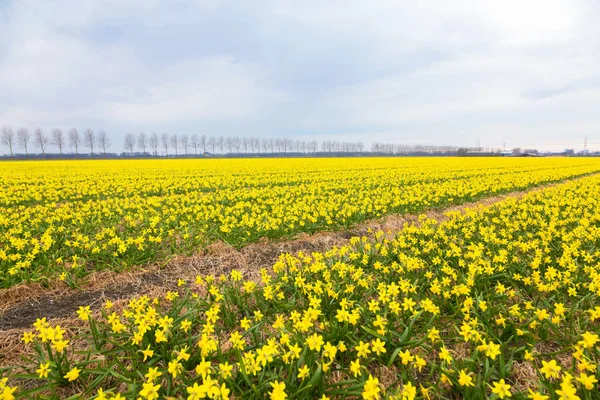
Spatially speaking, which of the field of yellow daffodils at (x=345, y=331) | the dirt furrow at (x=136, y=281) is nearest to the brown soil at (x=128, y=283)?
the dirt furrow at (x=136, y=281)

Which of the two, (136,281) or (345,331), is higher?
(345,331)

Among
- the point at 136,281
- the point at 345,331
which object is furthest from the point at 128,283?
the point at 345,331

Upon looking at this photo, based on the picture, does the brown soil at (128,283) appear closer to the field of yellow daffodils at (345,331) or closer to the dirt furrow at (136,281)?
the dirt furrow at (136,281)

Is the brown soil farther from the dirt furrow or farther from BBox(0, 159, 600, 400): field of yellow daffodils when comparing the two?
BBox(0, 159, 600, 400): field of yellow daffodils

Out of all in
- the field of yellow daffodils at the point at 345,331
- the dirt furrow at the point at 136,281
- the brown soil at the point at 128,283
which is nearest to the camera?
the field of yellow daffodils at the point at 345,331

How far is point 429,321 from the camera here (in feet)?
11.9

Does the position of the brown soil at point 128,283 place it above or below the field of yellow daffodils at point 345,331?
below

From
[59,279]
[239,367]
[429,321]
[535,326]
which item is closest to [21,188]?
[59,279]

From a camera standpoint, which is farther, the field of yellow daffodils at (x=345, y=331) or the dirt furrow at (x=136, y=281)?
the dirt furrow at (x=136, y=281)

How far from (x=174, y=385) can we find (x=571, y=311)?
203 inches

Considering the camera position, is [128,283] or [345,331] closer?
[345,331]

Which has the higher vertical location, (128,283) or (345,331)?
(345,331)

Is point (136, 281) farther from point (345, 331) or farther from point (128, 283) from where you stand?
point (345, 331)

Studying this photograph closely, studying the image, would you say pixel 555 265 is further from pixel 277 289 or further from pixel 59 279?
pixel 59 279
